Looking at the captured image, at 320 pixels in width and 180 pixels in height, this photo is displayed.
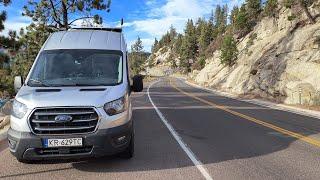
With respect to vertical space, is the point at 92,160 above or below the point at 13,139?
below

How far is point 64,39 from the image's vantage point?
33.4ft

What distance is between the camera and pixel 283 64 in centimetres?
3744

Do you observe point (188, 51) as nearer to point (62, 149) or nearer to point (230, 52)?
point (230, 52)

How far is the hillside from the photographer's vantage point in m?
31.8

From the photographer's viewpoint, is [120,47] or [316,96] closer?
[120,47]

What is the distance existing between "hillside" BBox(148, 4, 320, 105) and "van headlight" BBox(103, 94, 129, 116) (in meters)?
20.8


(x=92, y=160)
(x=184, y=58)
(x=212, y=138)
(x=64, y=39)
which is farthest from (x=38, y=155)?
(x=184, y=58)

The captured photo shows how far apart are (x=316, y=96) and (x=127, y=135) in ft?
72.0

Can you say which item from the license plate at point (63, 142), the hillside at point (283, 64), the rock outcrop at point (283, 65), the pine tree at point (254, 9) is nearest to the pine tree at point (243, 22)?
the pine tree at point (254, 9)

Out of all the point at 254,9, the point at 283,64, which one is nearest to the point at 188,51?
the point at 254,9

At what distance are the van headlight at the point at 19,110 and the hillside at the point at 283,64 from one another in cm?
2206

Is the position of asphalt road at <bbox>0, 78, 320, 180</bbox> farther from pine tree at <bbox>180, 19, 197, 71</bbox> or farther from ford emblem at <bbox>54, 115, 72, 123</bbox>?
pine tree at <bbox>180, 19, 197, 71</bbox>

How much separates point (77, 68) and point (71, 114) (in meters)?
1.84

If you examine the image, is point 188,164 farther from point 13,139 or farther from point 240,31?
point 240,31
